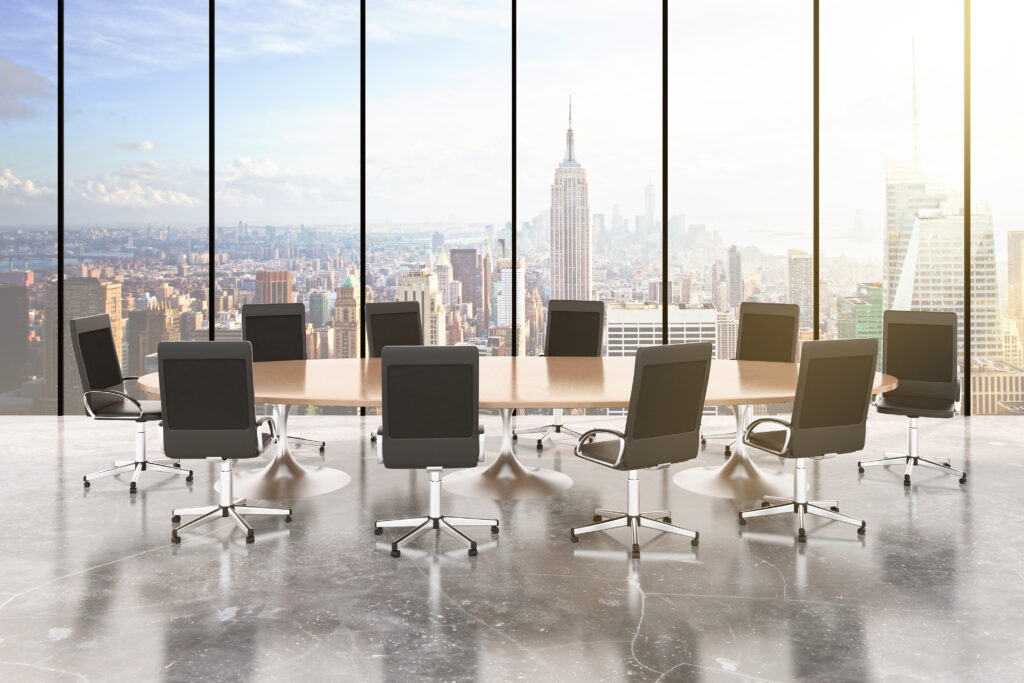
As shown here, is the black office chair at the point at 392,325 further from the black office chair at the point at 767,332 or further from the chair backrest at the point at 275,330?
the black office chair at the point at 767,332

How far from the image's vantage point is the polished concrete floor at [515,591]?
3.62 meters

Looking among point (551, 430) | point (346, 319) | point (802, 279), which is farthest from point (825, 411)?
point (346, 319)

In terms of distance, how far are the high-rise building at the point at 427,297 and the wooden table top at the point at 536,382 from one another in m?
1.56

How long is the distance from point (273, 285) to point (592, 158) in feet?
10.00

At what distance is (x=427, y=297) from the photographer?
8914 millimetres

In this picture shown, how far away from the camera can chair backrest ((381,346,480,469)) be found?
15.6 ft

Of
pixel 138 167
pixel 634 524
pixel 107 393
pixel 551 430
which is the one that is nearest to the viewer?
pixel 634 524

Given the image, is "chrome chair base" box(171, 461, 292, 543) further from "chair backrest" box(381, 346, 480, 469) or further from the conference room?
the conference room

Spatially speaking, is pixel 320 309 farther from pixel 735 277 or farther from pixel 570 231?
pixel 735 277

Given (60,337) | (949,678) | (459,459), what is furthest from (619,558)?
(60,337)

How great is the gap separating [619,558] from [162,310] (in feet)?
18.1

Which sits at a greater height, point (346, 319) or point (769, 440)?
point (346, 319)

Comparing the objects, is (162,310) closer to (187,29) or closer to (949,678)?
(187,29)

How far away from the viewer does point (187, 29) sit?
9.13m
